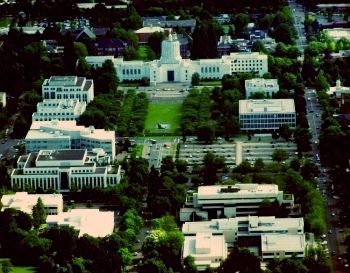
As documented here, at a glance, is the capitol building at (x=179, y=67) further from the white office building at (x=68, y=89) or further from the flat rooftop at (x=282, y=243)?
the flat rooftop at (x=282, y=243)

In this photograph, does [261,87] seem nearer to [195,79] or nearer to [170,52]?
[195,79]

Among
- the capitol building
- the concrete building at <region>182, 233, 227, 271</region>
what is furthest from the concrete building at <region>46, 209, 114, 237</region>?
the capitol building

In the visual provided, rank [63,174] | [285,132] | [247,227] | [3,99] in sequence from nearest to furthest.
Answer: [247,227] → [63,174] → [285,132] → [3,99]

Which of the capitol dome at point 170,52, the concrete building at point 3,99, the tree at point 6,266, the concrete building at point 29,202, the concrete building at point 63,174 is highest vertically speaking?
the tree at point 6,266

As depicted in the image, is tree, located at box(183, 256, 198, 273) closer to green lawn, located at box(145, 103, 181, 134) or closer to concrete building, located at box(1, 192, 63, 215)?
concrete building, located at box(1, 192, 63, 215)

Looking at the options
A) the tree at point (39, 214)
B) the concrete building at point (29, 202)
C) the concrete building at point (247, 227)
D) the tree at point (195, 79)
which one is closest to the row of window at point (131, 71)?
the tree at point (195, 79)

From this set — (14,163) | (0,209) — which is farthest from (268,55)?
(0,209)

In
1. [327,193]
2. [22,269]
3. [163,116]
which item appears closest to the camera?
[22,269]

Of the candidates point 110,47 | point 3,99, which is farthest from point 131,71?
point 3,99
